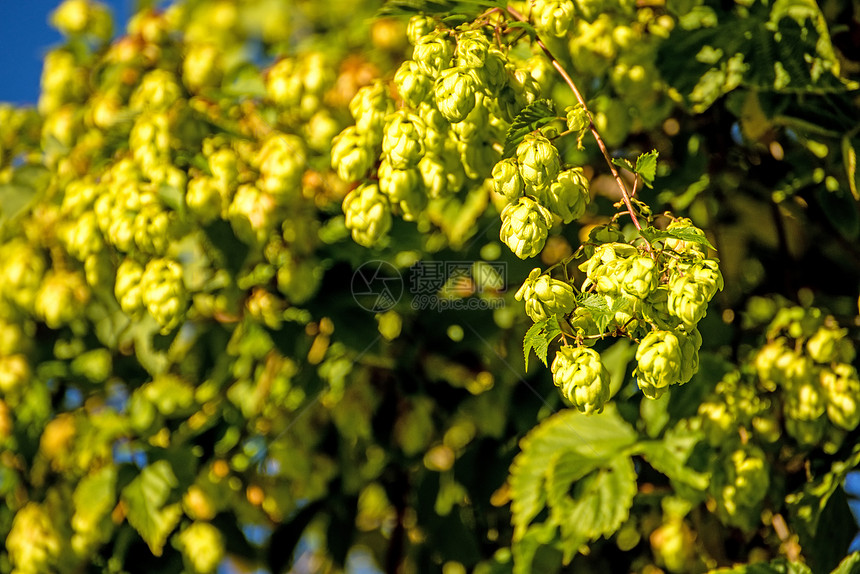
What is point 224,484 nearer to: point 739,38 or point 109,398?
point 109,398

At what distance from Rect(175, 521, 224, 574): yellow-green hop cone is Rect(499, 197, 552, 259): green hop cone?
42.7 inches

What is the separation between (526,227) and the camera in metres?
1.01

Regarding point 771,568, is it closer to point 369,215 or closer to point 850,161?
point 850,161

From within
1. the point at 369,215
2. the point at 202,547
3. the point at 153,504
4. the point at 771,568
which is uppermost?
the point at 369,215

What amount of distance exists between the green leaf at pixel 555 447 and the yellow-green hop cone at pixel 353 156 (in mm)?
572


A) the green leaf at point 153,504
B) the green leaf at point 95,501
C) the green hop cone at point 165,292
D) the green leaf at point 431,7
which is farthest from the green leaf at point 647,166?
the green leaf at point 95,501

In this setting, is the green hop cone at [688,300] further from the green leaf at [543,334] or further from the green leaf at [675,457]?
the green leaf at [675,457]

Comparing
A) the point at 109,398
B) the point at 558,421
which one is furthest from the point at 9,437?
the point at 558,421

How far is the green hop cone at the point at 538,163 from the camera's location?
103 centimetres

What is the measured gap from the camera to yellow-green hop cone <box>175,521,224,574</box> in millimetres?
1829

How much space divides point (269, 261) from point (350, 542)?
28.6 inches

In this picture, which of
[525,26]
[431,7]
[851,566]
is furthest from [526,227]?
[851,566]

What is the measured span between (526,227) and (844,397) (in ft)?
2.03

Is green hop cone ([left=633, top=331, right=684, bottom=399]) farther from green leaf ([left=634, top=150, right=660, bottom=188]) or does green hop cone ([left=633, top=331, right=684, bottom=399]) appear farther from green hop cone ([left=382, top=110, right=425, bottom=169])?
green hop cone ([left=382, top=110, right=425, bottom=169])
